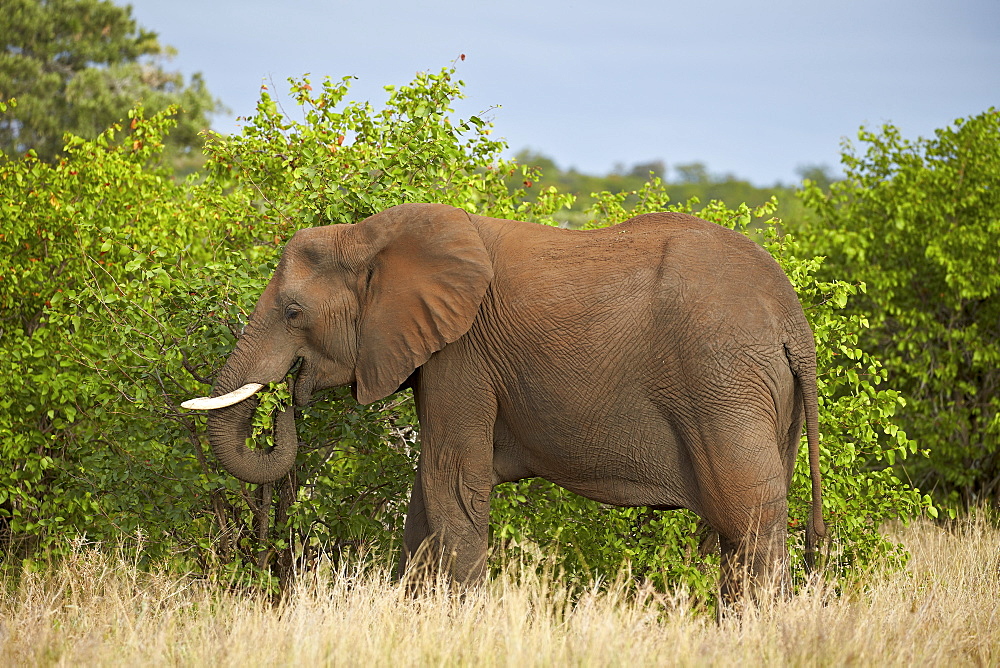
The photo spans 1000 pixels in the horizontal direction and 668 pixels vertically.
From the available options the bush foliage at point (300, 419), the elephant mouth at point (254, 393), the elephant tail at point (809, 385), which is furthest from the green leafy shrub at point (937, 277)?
the elephant mouth at point (254, 393)

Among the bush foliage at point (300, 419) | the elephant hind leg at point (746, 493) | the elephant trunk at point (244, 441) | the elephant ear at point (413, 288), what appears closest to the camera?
the elephant hind leg at point (746, 493)

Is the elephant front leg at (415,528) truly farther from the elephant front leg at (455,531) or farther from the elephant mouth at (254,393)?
the elephant mouth at (254,393)

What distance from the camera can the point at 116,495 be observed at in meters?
7.37

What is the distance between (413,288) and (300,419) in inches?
62.2

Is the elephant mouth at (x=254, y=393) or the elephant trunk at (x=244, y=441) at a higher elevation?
the elephant mouth at (x=254, y=393)

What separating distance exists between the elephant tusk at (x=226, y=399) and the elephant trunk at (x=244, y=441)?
7 cm

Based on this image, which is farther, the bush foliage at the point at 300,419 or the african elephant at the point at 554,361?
the bush foliage at the point at 300,419

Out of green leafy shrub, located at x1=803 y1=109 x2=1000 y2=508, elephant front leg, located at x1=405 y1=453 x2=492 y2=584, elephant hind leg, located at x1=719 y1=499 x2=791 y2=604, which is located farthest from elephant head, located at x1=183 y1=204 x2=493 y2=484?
green leafy shrub, located at x1=803 y1=109 x2=1000 y2=508

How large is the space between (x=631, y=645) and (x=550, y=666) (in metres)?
0.49

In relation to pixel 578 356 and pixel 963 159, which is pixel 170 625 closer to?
pixel 578 356

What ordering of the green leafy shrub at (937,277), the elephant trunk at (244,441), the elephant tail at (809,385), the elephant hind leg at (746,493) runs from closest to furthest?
the elephant hind leg at (746,493), the elephant tail at (809,385), the elephant trunk at (244,441), the green leafy shrub at (937,277)

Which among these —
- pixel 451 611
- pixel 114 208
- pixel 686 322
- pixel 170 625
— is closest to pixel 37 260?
pixel 114 208

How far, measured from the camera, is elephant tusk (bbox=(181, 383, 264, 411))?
6035mm

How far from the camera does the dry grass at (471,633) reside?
4.90 metres
